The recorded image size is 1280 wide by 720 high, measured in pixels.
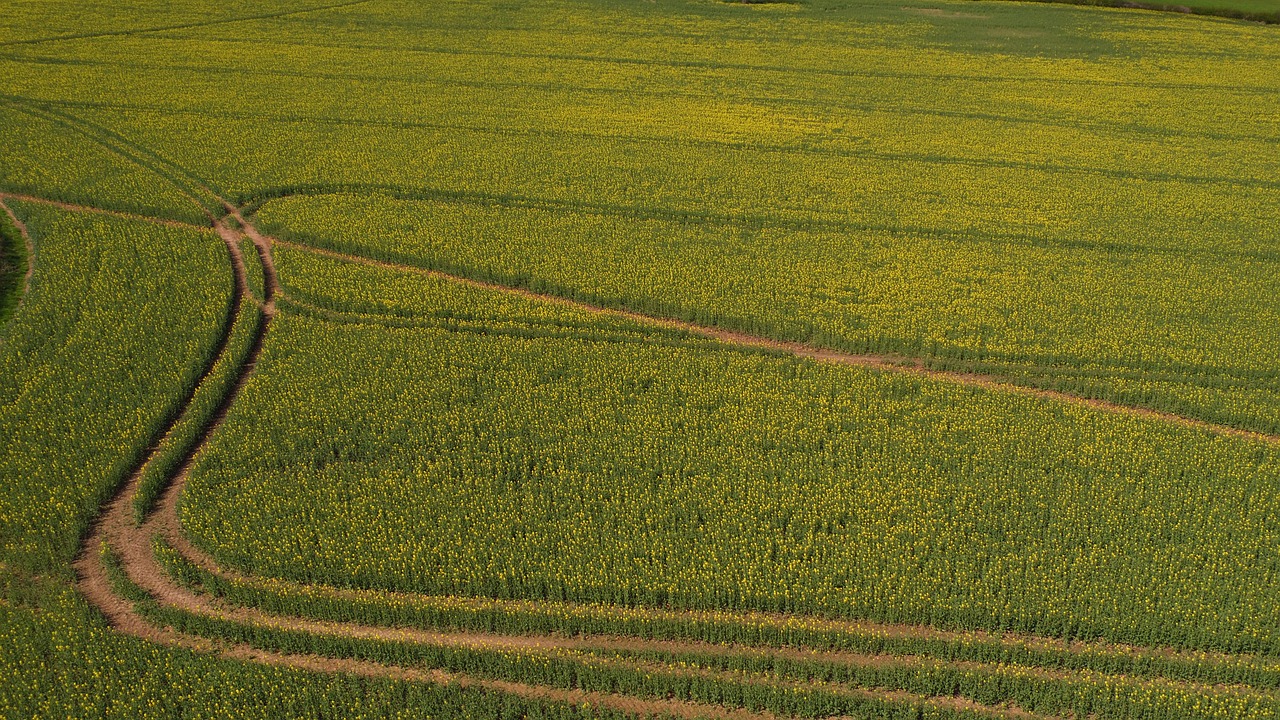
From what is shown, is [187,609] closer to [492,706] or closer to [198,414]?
[492,706]

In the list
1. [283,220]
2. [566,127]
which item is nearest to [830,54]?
[566,127]

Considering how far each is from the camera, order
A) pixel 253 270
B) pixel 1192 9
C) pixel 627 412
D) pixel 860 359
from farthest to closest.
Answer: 1. pixel 1192 9
2. pixel 253 270
3. pixel 860 359
4. pixel 627 412

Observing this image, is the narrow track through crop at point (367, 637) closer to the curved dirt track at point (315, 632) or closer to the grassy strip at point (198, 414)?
the curved dirt track at point (315, 632)

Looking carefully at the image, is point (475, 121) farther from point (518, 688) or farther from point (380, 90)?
point (518, 688)

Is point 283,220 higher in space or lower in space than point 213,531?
higher

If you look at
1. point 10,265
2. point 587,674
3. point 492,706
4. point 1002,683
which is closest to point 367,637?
point 492,706

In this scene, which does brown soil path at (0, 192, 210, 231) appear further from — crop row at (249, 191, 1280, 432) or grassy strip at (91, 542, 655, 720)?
grassy strip at (91, 542, 655, 720)
